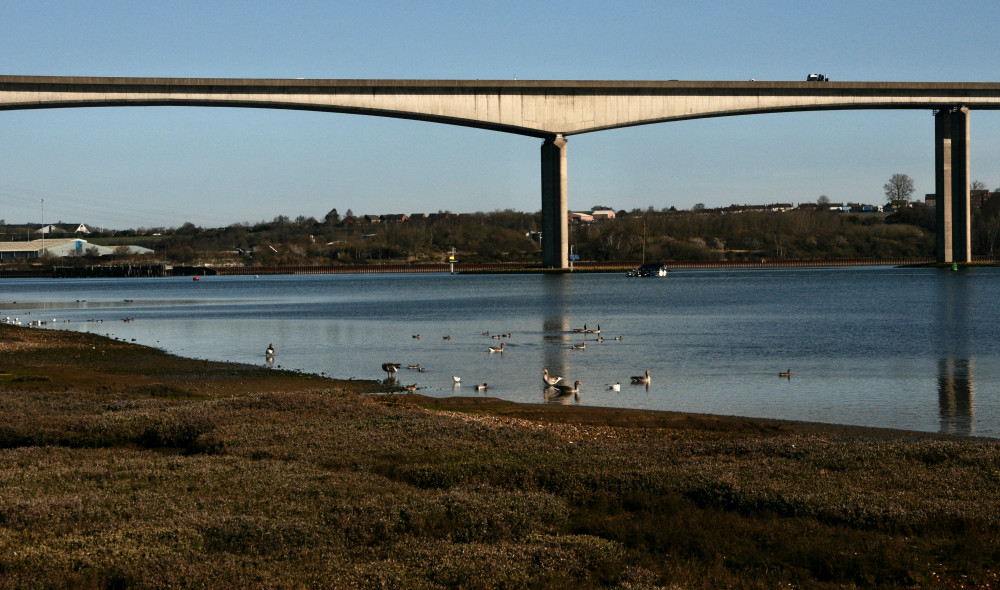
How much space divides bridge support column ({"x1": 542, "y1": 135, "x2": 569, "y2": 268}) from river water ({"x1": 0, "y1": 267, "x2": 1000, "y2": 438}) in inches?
892

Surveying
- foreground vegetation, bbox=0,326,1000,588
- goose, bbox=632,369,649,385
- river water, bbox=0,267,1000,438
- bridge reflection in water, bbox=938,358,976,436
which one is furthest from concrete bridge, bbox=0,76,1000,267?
foreground vegetation, bbox=0,326,1000,588

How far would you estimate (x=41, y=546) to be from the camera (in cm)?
941

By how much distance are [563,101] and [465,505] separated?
9300 cm

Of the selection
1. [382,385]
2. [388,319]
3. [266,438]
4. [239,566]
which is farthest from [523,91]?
[239,566]

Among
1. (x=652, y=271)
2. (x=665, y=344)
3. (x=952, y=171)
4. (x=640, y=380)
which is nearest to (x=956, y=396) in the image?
(x=640, y=380)

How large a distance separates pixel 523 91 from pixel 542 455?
89198 mm

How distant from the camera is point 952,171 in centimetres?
10581

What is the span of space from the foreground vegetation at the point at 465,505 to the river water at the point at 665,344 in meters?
7.23

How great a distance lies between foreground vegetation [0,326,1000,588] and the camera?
8.84 m

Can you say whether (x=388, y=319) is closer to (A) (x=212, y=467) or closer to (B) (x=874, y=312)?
(B) (x=874, y=312)

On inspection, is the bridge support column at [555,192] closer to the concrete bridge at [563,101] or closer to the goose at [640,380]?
the concrete bridge at [563,101]

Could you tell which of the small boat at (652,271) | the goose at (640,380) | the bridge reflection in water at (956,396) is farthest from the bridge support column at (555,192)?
the goose at (640,380)

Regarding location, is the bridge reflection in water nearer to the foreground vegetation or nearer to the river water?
the river water

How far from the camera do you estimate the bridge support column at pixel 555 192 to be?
102131mm
